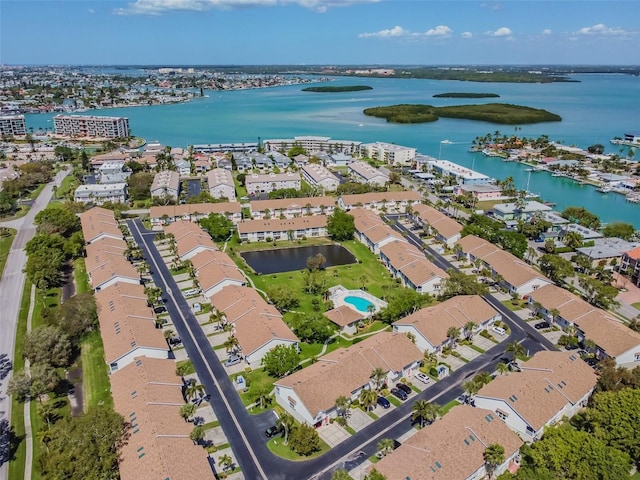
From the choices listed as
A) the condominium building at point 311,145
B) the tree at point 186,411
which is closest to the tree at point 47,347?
the tree at point 186,411

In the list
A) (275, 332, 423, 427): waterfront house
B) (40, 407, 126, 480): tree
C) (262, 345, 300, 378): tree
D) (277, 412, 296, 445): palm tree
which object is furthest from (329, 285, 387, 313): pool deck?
(40, 407, 126, 480): tree

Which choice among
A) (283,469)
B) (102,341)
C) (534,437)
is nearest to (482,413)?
(534,437)

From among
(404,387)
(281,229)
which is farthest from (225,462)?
(281,229)

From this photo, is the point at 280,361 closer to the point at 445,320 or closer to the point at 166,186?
the point at 445,320

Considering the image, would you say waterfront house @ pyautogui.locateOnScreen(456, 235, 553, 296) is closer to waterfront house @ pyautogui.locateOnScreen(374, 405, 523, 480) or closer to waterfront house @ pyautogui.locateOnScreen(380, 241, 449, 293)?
waterfront house @ pyautogui.locateOnScreen(380, 241, 449, 293)

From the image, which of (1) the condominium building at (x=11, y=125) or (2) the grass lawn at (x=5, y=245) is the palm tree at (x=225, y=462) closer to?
(2) the grass lawn at (x=5, y=245)

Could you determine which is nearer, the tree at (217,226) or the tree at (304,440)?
the tree at (304,440)
